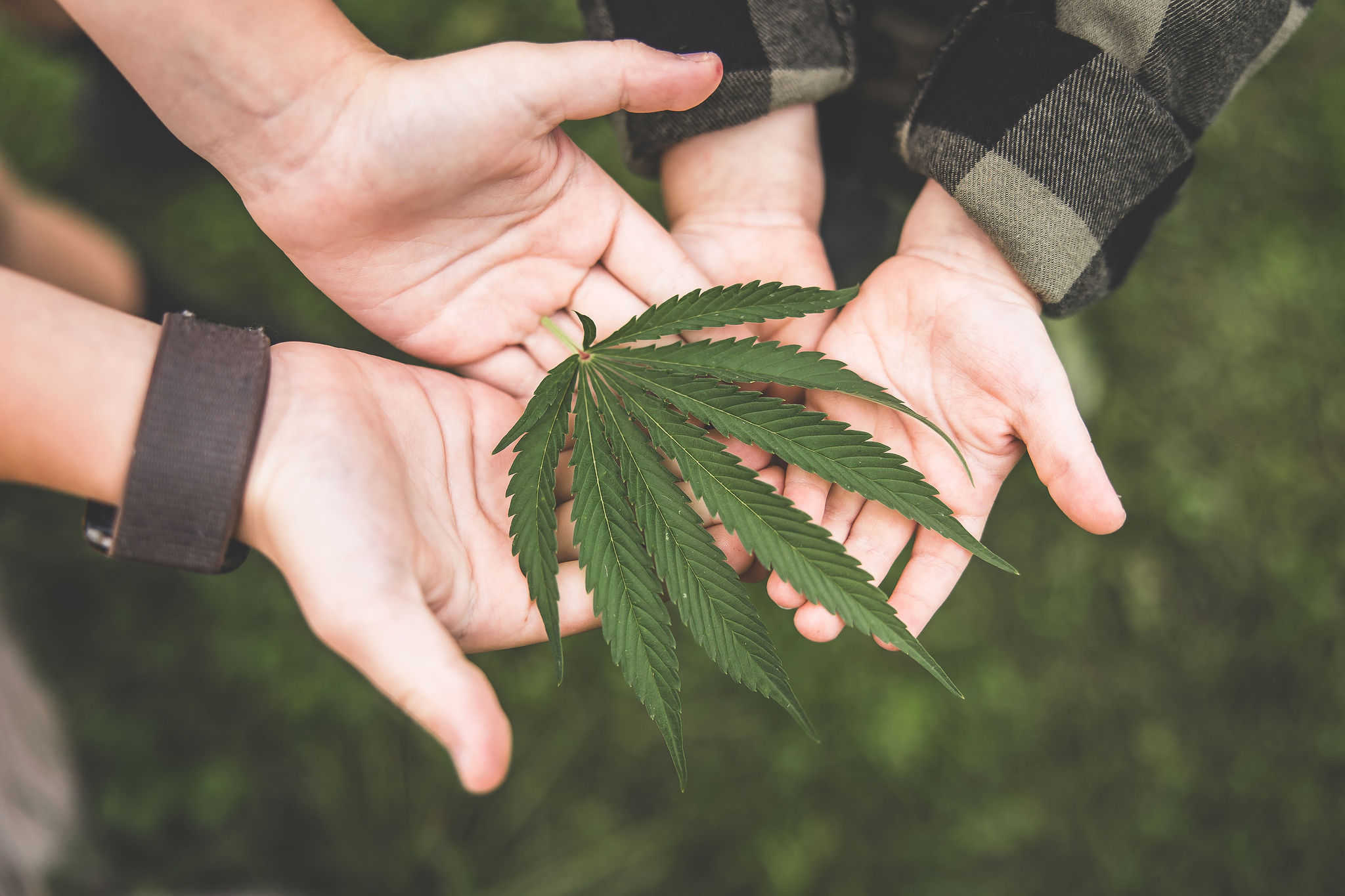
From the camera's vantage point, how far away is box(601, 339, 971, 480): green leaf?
4.83ft

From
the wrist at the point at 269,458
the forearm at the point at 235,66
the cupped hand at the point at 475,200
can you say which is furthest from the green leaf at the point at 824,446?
the forearm at the point at 235,66

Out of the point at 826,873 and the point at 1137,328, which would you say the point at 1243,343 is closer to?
the point at 1137,328

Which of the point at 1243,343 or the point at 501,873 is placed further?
the point at 1243,343

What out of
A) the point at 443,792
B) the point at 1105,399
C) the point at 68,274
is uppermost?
the point at 68,274

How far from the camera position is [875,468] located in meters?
1.46

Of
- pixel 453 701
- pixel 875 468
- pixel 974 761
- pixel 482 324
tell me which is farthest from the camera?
pixel 974 761

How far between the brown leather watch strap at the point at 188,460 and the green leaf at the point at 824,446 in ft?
2.43

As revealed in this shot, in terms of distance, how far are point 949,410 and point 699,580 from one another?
26.2 inches

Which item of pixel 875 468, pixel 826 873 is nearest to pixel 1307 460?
pixel 826 873

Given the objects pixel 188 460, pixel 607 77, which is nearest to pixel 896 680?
pixel 607 77

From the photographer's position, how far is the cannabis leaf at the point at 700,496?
140 cm

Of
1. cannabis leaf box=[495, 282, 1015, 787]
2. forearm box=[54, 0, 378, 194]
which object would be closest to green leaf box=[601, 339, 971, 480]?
cannabis leaf box=[495, 282, 1015, 787]

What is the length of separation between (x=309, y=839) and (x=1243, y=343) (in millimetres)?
3838

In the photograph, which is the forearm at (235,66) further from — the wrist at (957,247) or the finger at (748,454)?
the wrist at (957,247)
